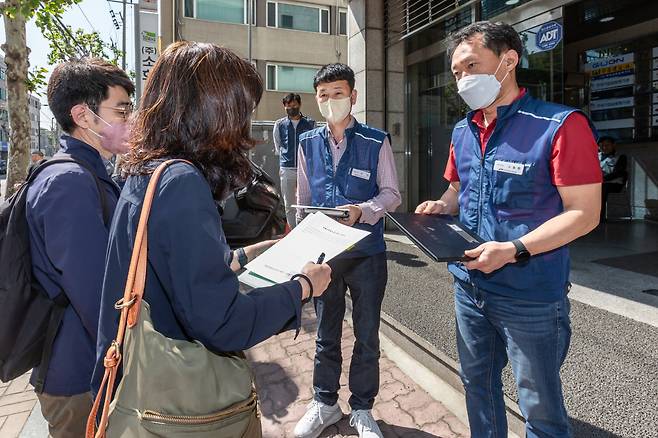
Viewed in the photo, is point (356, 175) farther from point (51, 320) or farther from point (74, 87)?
point (51, 320)

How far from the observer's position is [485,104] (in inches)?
76.1

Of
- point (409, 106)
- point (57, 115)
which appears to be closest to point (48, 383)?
point (57, 115)

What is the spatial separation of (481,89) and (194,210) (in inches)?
53.4

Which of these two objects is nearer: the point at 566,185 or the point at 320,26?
the point at 566,185

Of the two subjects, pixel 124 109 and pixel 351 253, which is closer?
pixel 124 109

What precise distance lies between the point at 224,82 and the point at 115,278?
60cm

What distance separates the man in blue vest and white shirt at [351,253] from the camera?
2715mm

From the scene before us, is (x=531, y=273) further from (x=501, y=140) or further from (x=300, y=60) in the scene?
(x=300, y=60)

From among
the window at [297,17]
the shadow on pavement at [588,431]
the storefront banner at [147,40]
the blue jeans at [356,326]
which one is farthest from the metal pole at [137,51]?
the window at [297,17]

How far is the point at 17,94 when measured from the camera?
9.05 m

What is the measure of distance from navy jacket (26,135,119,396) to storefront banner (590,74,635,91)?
38.0ft

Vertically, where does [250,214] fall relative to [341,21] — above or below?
below

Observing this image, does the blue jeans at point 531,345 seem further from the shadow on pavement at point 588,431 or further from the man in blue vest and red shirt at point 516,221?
the shadow on pavement at point 588,431

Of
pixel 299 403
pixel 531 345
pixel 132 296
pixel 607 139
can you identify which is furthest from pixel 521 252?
pixel 607 139
